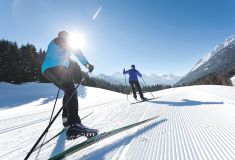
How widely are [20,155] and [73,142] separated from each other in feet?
2.77

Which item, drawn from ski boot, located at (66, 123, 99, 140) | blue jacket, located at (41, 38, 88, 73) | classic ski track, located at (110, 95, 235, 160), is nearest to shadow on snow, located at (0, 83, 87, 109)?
blue jacket, located at (41, 38, 88, 73)

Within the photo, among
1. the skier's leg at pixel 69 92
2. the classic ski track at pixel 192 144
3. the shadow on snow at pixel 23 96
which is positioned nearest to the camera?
the classic ski track at pixel 192 144

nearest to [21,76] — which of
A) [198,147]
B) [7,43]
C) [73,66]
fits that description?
[7,43]

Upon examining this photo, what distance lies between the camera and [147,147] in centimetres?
276

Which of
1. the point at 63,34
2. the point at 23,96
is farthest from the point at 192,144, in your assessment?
the point at 23,96

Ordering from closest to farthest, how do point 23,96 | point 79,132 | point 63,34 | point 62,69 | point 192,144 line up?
point 192,144 < point 79,132 < point 62,69 < point 63,34 < point 23,96

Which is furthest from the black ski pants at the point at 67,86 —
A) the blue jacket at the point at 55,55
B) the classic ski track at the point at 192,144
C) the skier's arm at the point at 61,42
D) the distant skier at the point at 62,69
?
the classic ski track at the point at 192,144

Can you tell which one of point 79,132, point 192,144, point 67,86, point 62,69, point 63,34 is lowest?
point 192,144

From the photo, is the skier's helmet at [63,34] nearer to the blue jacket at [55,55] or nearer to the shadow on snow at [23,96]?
the blue jacket at [55,55]

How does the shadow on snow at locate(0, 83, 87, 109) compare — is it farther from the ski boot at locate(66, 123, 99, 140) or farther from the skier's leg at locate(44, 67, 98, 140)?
the ski boot at locate(66, 123, 99, 140)

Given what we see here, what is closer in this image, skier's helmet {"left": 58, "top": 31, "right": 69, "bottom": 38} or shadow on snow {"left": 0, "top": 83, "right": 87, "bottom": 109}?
skier's helmet {"left": 58, "top": 31, "right": 69, "bottom": 38}

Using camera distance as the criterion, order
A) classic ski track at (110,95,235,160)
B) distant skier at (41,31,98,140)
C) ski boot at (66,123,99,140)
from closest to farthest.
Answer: classic ski track at (110,95,235,160)
ski boot at (66,123,99,140)
distant skier at (41,31,98,140)

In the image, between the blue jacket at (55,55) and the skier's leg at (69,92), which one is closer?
the skier's leg at (69,92)

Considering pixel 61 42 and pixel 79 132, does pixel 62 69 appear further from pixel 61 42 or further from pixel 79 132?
pixel 79 132
